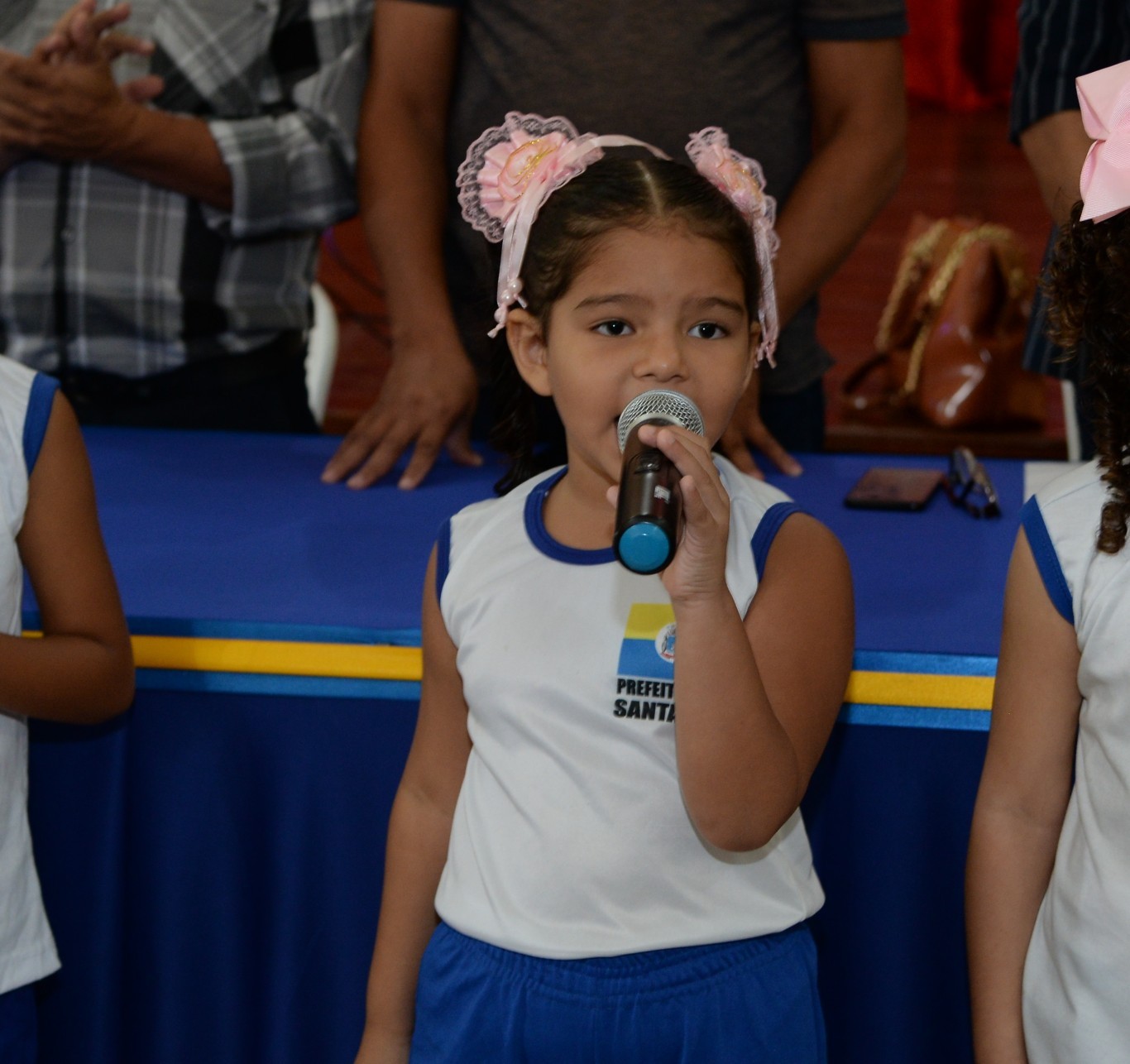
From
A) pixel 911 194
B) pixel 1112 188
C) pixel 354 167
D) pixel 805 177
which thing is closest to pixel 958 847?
pixel 1112 188

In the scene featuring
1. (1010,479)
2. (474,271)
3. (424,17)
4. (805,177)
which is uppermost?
Result: (424,17)

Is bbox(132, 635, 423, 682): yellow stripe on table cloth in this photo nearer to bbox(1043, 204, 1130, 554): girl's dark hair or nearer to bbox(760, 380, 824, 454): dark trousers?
bbox(1043, 204, 1130, 554): girl's dark hair

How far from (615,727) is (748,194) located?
44 cm

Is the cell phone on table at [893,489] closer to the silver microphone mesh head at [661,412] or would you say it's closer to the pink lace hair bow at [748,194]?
the pink lace hair bow at [748,194]

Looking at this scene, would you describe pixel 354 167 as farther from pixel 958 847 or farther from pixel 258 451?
pixel 958 847

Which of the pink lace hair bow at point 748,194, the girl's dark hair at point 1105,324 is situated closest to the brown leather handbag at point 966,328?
the pink lace hair bow at point 748,194

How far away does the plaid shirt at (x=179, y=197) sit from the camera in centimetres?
192

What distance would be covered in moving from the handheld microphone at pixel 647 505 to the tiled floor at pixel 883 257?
8.37 feet

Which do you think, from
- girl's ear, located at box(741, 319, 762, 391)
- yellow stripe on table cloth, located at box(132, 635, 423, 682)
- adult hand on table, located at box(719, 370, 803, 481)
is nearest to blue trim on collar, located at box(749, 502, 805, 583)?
girl's ear, located at box(741, 319, 762, 391)

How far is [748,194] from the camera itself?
1.25m

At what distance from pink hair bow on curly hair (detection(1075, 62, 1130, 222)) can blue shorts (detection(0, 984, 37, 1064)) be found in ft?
3.43

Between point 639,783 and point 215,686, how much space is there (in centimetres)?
46

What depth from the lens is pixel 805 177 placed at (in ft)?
6.24

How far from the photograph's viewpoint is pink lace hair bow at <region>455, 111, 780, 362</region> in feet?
4.09
